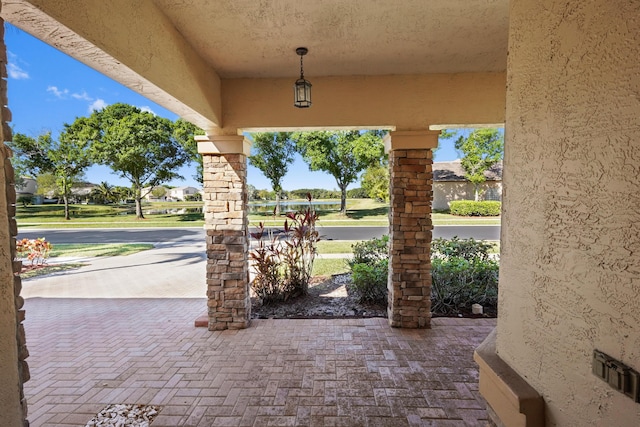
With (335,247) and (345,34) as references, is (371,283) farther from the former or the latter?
(335,247)

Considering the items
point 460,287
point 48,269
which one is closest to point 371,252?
point 460,287

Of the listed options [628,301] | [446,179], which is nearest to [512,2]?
[628,301]

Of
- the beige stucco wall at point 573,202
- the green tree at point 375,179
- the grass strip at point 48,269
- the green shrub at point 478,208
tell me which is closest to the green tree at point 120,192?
the grass strip at point 48,269

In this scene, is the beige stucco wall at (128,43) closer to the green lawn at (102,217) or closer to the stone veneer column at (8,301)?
the stone veneer column at (8,301)

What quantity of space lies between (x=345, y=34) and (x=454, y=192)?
67.0 ft

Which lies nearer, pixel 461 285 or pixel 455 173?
pixel 461 285

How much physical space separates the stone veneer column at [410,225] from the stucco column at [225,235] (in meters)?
2.09

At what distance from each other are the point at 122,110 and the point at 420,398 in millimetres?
23047

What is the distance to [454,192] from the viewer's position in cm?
2102

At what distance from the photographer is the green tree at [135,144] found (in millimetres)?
17609

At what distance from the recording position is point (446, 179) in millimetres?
20438

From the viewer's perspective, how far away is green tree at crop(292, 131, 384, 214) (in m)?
15.9

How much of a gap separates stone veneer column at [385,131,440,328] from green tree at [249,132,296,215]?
44.7 feet

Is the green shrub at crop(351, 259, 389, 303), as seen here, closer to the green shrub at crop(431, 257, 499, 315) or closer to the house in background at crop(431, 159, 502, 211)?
the green shrub at crop(431, 257, 499, 315)
